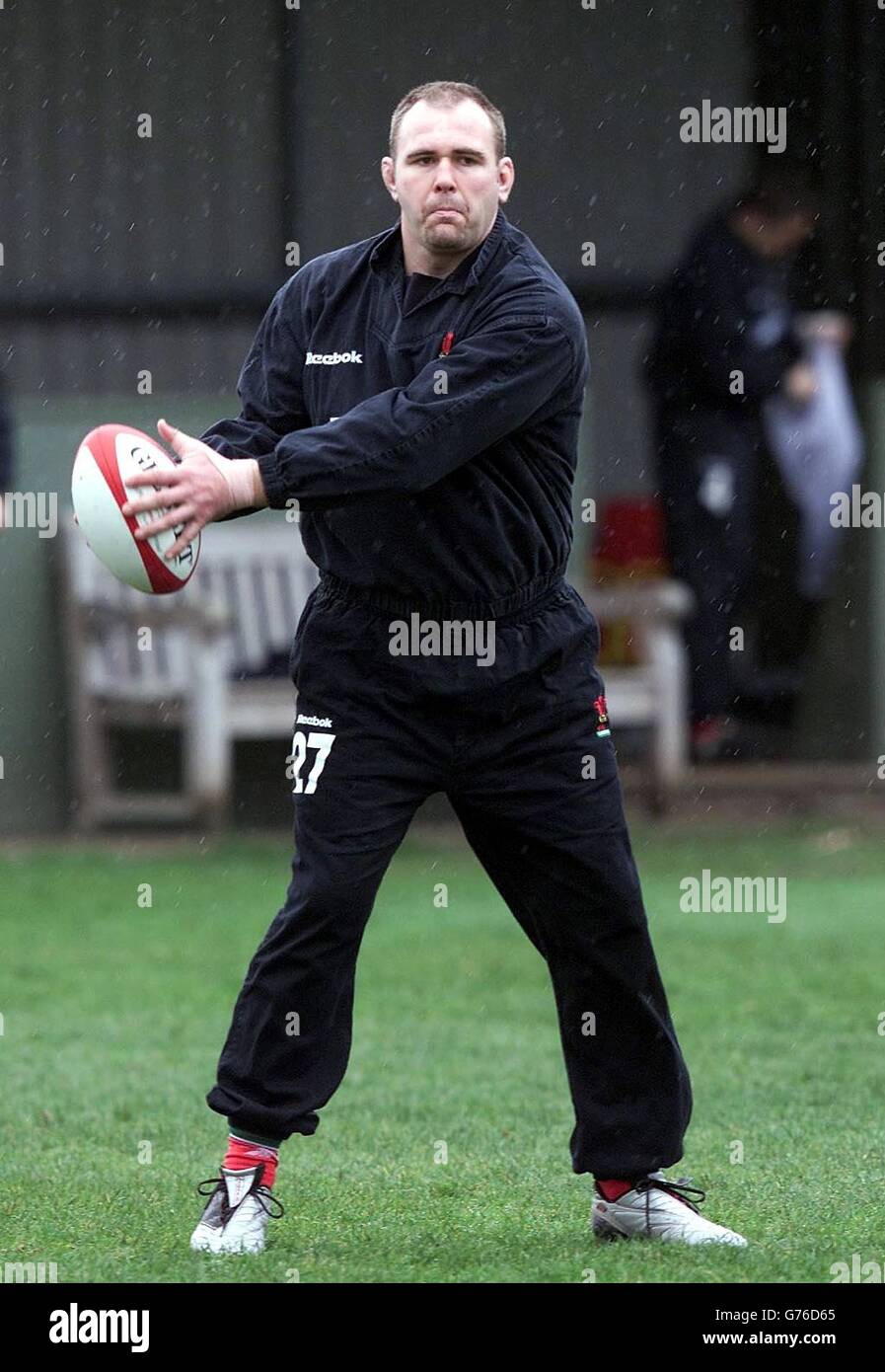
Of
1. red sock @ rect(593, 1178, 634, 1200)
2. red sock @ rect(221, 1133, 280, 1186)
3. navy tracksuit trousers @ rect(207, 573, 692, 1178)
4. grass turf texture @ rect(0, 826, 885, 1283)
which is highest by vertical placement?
navy tracksuit trousers @ rect(207, 573, 692, 1178)

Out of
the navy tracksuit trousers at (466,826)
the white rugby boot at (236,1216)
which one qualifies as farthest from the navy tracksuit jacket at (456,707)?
the white rugby boot at (236,1216)

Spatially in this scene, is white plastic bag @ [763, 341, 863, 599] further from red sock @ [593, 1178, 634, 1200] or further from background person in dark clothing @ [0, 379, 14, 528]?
red sock @ [593, 1178, 634, 1200]

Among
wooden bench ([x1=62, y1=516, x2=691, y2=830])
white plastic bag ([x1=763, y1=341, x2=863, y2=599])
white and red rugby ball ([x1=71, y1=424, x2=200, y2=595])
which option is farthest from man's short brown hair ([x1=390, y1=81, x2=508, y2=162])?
white plastic bag ([x1=763, y1=341, x2=863, y2=599])

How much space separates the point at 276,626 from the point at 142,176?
2449mm

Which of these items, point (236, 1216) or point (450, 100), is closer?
point (450, 100)

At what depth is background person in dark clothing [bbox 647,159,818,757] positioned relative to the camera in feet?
35.1

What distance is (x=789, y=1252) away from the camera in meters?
4.15

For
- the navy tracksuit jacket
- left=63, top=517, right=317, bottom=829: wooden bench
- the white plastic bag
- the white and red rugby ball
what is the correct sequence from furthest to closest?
the white plastic bag
left=63, top=517, right=317, bottom=829: wooden bench
the navy tracksuit jacket
the white and red rugby ball

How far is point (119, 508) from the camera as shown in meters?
4.00

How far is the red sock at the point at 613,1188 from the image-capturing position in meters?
4.30

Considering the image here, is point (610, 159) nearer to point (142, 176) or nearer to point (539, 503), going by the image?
point (142, 176)

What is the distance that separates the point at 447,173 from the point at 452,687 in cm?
91

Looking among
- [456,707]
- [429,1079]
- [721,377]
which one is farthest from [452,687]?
[721,377]

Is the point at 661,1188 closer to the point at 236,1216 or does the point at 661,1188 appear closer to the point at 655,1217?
the point at 655,1217
